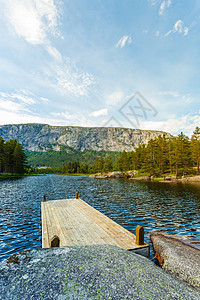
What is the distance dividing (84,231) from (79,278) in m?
5.56

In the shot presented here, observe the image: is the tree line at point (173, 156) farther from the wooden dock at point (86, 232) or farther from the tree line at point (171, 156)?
the wooden dock at point (86, 232)

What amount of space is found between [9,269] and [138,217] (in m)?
13.2

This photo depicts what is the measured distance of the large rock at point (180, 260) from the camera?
5861mm

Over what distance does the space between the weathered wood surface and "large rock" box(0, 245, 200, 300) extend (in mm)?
2615

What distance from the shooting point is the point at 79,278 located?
13.0ft

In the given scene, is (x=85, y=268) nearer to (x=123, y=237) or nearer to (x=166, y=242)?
(x=123, y=237)

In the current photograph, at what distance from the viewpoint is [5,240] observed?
1012 cm

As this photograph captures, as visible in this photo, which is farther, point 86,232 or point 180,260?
point 86,232

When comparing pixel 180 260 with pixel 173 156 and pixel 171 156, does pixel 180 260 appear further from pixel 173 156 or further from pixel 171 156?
pixel 171 156

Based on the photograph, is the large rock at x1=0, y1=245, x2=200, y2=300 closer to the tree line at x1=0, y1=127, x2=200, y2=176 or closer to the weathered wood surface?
the weathered wood surface

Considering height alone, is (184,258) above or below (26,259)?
below

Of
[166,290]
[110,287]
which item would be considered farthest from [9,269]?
[166,290]

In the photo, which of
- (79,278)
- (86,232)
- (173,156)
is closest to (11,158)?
(173,156)

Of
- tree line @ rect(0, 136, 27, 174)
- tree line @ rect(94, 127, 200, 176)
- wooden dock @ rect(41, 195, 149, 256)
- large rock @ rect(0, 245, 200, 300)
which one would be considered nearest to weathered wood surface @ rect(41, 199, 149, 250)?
wooden dock @ rect(41, 195, 149, 256)
